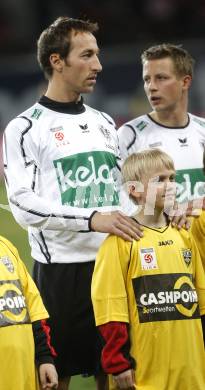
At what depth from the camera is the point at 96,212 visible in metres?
4.53

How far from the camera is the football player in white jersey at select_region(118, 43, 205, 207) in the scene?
5.32 metres

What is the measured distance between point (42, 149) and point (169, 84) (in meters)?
1.15

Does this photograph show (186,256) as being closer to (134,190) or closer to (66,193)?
(134,190)

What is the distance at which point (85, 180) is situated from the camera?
15.6 ft

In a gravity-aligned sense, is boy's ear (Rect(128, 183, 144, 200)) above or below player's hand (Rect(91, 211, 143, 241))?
above

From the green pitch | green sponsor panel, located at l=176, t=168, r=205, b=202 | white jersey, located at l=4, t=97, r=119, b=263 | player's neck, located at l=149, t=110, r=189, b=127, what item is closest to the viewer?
white jersey, located at l=4, t=97, r=119, b=263

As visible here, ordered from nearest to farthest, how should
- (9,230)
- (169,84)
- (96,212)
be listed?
(96,212) < (169,84) < (9,230)

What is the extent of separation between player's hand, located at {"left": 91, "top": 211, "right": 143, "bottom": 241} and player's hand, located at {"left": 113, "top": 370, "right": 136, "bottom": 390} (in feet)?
1.88

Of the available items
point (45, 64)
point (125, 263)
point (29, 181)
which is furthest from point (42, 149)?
point (125, 263)

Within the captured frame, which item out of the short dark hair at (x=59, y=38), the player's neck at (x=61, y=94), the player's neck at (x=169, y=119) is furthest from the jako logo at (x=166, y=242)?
the player's neck at (x=169, y=119)

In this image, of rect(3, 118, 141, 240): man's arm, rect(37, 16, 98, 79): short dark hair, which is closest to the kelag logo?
rect(3, 118, 141, 240): man's arm

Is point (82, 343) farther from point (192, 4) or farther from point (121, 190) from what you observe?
point (192, 4)

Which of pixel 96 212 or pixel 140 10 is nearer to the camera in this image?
pixel 96 212

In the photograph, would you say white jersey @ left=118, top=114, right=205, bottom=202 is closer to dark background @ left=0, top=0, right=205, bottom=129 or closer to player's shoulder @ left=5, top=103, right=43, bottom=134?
player's shoulder @ left=5, top=103, right=43, bottom=134
